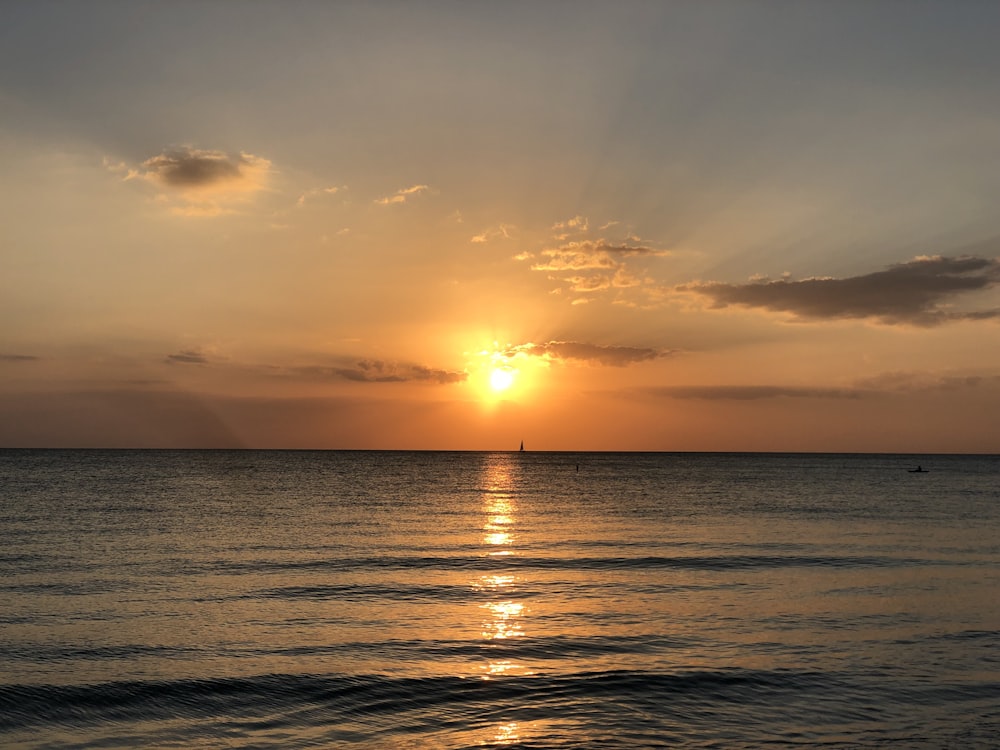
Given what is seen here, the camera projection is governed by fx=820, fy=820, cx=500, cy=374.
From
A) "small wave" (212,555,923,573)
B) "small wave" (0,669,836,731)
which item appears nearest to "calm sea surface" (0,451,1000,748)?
"small wave" (0,669,836,731)

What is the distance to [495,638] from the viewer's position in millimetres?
26453

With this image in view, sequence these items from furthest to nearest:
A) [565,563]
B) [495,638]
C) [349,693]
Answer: [565,563] → [495,638] → [349,693]

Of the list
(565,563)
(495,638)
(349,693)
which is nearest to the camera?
(349,693)

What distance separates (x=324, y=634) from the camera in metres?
27.2

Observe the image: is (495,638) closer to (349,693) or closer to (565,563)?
(349,693)

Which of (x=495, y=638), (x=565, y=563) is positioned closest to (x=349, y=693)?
(x=495, y=638)

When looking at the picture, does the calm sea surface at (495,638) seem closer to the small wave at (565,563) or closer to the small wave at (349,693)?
the small wave at (349,693)

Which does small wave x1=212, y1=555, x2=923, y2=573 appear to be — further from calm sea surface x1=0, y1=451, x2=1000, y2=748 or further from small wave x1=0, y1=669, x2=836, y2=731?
small wave x1=0, y1=669, x2=836, y2=731

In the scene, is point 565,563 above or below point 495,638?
below

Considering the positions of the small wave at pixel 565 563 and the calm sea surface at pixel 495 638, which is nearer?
the calm sea surface at pixel 495 638

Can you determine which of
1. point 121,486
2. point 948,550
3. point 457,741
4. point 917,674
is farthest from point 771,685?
point 121,486

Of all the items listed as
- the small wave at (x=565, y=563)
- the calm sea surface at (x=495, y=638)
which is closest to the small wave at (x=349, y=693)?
the calm sea surface at (x=495, y=638)

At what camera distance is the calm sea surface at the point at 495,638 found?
18703 millimetres

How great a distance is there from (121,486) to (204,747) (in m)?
107
